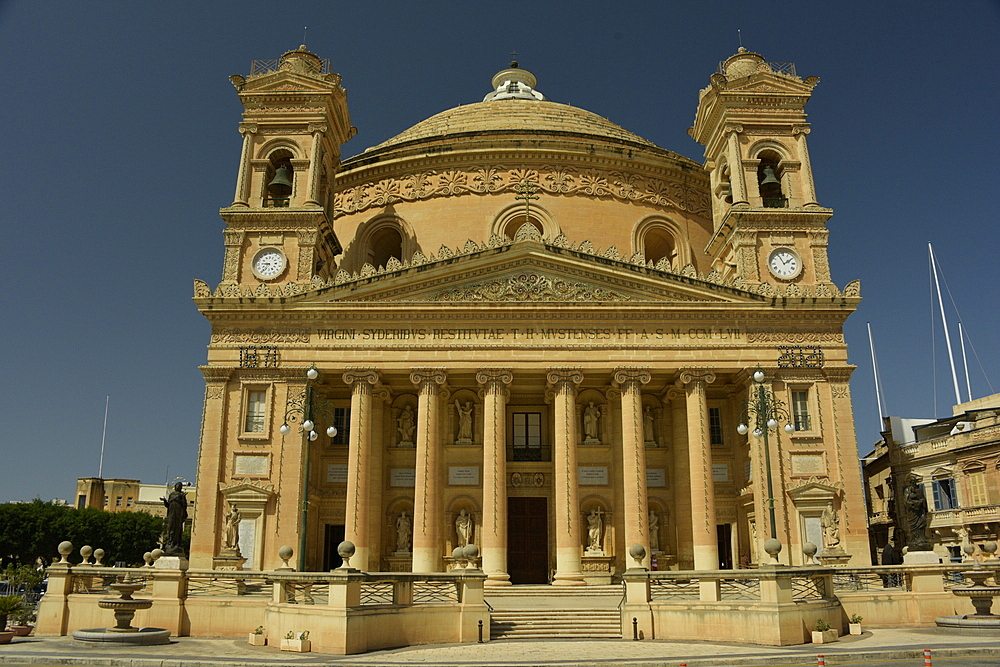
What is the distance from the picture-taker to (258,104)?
129 ft

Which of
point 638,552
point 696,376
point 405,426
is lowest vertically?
point 638,552

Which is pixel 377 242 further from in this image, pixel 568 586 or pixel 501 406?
pixel 568 586

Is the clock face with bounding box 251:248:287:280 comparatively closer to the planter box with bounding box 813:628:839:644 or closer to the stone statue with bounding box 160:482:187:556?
the stone statue with bounding box 160:482:187:556

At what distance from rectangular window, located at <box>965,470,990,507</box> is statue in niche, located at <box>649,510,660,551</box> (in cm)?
1775

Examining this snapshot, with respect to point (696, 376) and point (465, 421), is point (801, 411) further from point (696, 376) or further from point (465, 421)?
point (465, 421)

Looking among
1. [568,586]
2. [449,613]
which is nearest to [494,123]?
[568,586]

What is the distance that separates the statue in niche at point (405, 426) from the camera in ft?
121

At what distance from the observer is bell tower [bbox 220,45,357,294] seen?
36531 mm

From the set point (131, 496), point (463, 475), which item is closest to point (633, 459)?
point (463, 475)

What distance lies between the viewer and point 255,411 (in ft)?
112

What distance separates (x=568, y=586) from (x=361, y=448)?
9591 mm

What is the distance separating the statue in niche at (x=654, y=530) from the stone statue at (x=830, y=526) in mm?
6627

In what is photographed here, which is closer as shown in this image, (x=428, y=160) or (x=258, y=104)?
(x=258, y=104)

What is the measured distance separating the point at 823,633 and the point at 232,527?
848 inches
